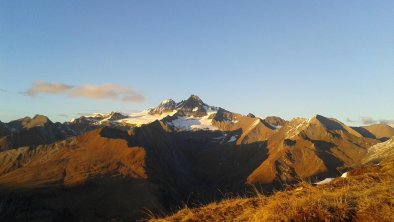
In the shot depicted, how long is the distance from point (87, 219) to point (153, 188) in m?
40.9

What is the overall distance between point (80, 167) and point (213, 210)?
586 feet

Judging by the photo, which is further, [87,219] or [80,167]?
[80,167]

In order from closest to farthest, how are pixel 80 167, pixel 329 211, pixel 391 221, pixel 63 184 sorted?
pixel 391 221 < pixel 329 211 < pixel 63 184 < pixel 80 167

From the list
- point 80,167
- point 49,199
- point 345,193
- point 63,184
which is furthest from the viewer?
point 80,167

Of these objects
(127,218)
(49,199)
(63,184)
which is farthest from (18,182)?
(127,218)

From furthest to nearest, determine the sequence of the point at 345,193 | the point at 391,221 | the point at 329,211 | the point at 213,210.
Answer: the point at 213,210
the point at 345,193
the point at 329,211
the point at 391,221

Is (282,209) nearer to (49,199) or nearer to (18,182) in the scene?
(49,199)

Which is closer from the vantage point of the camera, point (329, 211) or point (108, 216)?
point (329, 211)

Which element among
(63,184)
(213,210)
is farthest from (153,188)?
(213,210)

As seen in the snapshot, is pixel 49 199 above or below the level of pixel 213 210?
below

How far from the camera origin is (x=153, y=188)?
162 meters

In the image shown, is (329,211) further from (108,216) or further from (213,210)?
(108,216)

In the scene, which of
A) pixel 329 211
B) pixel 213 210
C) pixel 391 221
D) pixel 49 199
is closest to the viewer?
pixel 391 221

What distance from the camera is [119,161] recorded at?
19300 centimetres
